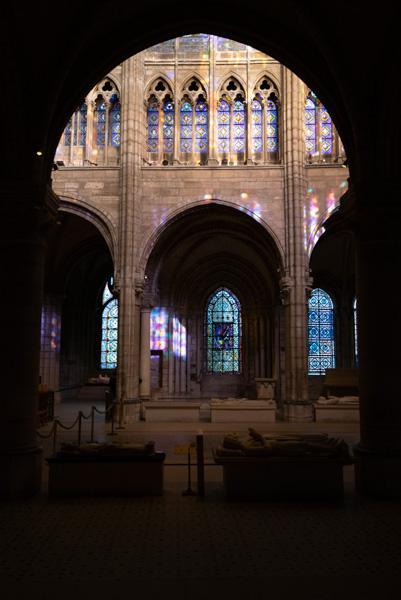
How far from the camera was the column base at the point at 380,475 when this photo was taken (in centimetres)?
675

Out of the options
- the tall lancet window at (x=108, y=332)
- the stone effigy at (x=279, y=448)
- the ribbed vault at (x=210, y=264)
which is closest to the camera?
the stone effigy at (x=279, y=448)

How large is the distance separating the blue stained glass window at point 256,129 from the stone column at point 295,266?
→ 103cm

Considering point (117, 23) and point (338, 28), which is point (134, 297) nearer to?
point (117, 23)

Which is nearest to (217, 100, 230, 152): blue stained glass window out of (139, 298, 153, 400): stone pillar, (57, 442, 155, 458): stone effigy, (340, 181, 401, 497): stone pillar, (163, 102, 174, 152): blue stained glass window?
(163, 102, 174, 152): blue stained glass window

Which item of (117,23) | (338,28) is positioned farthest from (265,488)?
(117,23)

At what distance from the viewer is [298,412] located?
1630 centimetres

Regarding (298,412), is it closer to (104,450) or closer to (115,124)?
(104,450)

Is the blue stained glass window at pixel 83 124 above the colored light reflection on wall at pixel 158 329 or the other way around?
above

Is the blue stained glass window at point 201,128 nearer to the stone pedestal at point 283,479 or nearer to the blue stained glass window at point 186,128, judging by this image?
the blue stained glass window at point 186,128

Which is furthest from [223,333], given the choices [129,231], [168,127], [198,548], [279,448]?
[198,548]

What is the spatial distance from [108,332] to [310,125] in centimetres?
1498

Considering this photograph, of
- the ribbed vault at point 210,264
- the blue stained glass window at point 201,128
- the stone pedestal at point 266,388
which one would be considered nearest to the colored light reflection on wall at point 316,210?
the ribbed vault at point 210,264

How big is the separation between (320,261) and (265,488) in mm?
19124

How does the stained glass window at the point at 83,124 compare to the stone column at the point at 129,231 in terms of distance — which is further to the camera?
the stained glass window at the point at 83,124
